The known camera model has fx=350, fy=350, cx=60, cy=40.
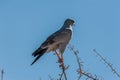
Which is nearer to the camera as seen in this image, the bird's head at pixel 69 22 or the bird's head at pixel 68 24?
the bird's head at pixel 68 24

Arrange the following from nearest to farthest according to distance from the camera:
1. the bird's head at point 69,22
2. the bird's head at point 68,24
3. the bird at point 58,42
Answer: the bird at point 58,42
the bird's head at point 68,24
the bird's head at point 69,22

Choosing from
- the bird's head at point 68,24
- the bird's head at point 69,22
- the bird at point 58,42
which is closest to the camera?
the bird at point 58,42

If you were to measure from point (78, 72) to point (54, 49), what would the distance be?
386cm

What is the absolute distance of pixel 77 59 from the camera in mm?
4426

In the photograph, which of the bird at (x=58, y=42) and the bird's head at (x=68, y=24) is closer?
the bird at (x=58, y=42)

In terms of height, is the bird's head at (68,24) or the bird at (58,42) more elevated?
the bird's head at (68,24)

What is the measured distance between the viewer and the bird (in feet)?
24.2

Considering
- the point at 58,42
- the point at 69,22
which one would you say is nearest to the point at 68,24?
the point at 69,22

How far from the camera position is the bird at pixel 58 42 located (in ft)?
24.2

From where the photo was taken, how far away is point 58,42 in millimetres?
8375

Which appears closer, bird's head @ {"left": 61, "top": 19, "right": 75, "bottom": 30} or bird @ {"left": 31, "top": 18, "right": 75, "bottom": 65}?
bird @ {"left": 31, "top": 18, "right": 75, "bottom": 65}

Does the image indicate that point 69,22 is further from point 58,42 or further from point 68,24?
point 58,42

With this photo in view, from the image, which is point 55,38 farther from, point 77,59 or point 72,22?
point 77,59

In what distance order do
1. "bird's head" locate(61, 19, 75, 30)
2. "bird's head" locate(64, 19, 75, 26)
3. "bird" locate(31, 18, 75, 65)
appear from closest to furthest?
"bird" locate(31, 18, 75, 65) → "bird's head" locate(61, 19, 75, 30) → "bird's head" locate(64, 19, 75, 26)
